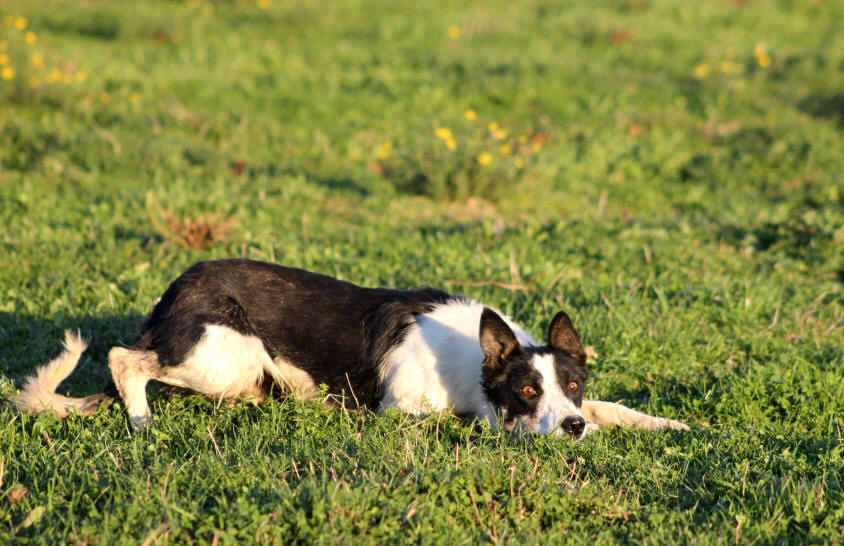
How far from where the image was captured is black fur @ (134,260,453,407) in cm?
474

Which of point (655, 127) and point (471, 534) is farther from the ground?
point (655, 127)

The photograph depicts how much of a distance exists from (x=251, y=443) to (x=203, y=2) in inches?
547

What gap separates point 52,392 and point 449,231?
419cm

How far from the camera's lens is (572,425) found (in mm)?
4238

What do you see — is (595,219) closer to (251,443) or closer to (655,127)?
(655,127)

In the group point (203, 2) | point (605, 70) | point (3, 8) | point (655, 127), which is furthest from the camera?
point (203, 2)

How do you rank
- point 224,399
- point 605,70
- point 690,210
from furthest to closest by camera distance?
1. point 605,70
2. point 690,210
3. point 224,399

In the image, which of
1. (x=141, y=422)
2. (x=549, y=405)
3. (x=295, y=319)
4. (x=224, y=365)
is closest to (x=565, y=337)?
(x=549, y=405)

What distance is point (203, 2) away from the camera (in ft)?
52.4

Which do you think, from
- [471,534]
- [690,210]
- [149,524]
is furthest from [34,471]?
[690,210]

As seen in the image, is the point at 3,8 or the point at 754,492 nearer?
the point at 754,492

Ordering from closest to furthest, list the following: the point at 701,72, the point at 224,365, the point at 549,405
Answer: the point at 549,405
the point at 224,365
the point at 701,72

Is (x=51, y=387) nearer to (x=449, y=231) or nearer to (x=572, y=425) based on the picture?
(x=572, y=425)

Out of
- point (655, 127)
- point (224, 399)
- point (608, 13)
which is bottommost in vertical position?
point (224, 399)
